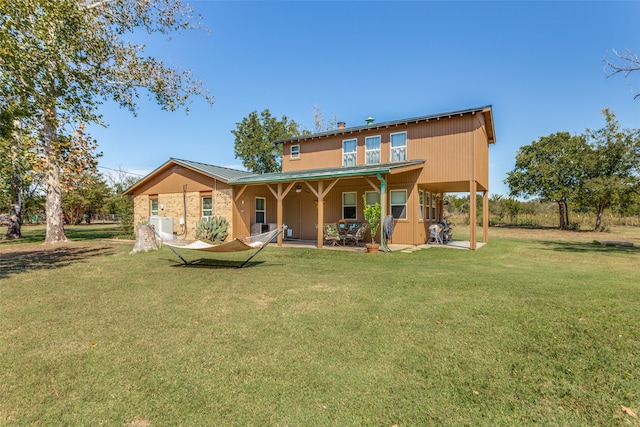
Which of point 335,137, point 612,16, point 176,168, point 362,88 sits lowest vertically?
point 176,168

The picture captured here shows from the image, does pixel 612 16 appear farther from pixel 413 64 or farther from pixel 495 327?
pixel 495 327

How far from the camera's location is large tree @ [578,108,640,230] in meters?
21.6

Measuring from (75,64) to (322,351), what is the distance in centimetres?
1337

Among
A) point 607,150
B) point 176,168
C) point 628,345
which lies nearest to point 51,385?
point 628,345

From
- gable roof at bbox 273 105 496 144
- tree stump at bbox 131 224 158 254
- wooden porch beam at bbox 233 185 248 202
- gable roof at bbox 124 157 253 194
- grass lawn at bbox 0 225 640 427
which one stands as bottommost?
grass lawn at bbox 0 225 640 427

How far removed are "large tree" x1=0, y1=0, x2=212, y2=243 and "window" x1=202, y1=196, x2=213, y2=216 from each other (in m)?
4.97

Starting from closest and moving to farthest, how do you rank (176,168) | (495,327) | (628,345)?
1. (628,345)
2. (495,327)
3. (176,168)

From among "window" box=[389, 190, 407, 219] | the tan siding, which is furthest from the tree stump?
"window" box=[389, 190, 407, 219]

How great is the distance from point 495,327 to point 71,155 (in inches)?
702

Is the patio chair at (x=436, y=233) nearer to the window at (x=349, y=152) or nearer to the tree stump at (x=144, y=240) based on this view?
the window at (x=349, y=152)

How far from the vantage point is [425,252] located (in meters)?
10.2

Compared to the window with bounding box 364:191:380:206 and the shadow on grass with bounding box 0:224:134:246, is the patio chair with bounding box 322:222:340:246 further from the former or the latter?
the shadow on grass with bounding box 0:224:134:246

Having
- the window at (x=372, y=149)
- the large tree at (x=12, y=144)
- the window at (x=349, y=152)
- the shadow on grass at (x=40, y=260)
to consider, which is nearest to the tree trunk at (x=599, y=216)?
the window at (x=372, y=149)

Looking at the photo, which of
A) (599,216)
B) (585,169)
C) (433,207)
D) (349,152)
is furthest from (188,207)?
(599,216)
